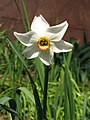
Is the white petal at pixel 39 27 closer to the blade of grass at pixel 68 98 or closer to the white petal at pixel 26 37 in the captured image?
the white petal at pixel 26 37

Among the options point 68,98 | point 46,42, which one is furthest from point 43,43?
point 68,98

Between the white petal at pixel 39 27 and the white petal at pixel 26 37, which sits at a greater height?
the white petal at pixel 39 27

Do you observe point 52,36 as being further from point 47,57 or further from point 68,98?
point 68,98

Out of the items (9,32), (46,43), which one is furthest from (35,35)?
(9,32)

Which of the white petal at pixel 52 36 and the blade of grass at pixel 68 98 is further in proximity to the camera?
the blade of grass at pixel 68 98

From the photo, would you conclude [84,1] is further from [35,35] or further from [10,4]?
[35,35]

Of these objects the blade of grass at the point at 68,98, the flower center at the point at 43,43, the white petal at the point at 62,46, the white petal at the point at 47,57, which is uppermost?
the flower center at the point at 43,43

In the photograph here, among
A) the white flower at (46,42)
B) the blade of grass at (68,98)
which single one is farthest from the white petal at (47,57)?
the blade of grass at (68,98)

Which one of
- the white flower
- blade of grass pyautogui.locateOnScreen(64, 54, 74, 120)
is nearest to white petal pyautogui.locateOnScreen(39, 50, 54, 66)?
the white flower

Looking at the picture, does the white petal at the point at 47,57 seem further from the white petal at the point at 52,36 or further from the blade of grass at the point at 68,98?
the blade of grass at the point at 68,98
